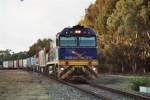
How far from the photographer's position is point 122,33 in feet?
191

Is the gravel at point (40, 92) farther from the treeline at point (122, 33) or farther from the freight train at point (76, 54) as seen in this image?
the treeline at point (122, 33)

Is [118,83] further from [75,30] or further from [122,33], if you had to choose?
[122,33]

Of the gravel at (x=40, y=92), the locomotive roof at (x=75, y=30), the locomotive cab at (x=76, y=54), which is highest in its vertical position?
the locomotive roof at (x=75, y=30)

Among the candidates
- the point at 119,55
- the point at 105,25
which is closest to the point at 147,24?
the point at 119,55

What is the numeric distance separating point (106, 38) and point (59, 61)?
104 feet

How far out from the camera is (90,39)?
34.0 metres

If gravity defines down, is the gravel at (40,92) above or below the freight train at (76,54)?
below

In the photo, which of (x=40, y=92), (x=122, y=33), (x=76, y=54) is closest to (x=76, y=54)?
(x=76, y=54)

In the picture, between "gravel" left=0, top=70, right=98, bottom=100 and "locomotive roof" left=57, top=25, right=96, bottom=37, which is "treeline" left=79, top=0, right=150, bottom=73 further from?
"gravel" left=0, top=70, right=98, bottom=100

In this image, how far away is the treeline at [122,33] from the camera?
2146 inches

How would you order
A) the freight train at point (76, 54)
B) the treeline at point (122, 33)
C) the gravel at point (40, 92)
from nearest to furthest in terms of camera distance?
the gravel at point (40, 92), the freight train at point (76, 54), the treeline at point (122, 33)

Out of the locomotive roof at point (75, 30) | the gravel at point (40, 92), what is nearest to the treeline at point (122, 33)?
the locomotive roof at point (75, 30)

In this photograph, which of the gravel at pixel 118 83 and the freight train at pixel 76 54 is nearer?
the gravel at pixel 118 83

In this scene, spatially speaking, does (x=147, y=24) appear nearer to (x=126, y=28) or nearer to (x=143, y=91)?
(x=126, y=28)
